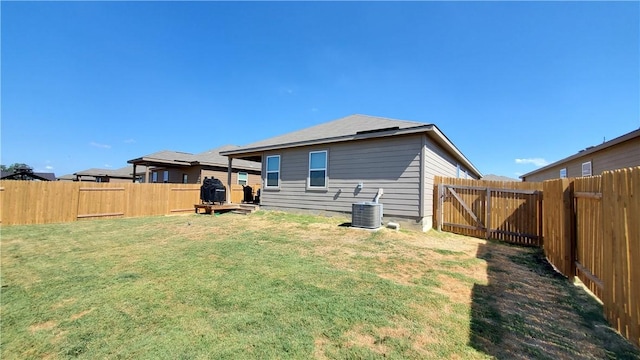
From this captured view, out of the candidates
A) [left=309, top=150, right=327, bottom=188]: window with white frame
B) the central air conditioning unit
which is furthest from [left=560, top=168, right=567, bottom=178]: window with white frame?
[left=309, top=150, right=327, bottom=188]: window with white frame

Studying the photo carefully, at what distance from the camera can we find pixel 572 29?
7.69 m

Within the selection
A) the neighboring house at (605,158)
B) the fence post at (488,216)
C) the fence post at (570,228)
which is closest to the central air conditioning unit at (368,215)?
the fence post at (488,216)

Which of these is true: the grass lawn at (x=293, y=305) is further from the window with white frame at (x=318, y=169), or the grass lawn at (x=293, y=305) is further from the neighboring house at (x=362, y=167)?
the window with white frame at (x=318, y=169)

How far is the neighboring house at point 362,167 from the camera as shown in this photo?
735cm

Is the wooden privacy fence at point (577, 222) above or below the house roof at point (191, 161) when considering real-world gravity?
below

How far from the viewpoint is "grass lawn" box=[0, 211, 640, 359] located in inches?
80.5

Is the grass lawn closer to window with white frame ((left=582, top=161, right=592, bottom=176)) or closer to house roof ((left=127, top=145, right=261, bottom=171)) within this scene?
window with white frame ((left=582, top=161, right=592, bottom=176))

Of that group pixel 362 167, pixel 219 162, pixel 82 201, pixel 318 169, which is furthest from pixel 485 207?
pixel 219 162

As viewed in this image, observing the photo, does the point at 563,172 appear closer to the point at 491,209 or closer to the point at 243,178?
the point at 491,209

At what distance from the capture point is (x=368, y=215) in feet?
23.0

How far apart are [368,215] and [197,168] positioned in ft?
47.5

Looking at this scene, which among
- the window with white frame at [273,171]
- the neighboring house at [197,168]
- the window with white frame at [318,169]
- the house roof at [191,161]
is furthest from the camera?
the neighboring house at [197,168]

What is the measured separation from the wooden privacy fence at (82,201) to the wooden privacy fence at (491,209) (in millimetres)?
12538

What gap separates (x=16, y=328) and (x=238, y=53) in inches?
555
